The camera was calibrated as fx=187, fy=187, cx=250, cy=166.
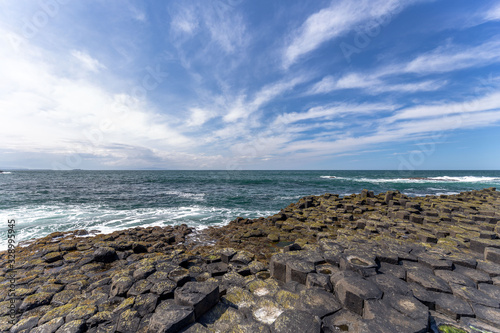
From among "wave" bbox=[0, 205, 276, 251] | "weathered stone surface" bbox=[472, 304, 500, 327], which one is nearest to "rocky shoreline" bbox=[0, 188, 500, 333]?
"weathered stone surface" bbox=[472, 304, 500, 327]

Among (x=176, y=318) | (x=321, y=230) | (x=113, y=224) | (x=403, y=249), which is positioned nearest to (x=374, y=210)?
(x=321, y=230)

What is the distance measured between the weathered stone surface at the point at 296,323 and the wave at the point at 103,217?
376 inches

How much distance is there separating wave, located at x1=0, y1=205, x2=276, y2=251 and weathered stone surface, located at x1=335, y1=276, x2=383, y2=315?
31.4 ft

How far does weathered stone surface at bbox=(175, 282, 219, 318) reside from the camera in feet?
10.3

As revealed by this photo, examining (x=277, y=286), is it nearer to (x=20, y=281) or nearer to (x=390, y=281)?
(x=390, y=281)

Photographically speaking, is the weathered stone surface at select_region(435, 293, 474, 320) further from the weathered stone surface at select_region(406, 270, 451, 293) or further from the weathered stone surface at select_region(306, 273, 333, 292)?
the weathered stone surface at select_region(306, 273, 333, 292)

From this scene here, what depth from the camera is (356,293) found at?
309cm

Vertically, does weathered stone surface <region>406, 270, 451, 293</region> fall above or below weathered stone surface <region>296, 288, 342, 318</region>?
above

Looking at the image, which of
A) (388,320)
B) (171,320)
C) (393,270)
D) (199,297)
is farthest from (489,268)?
(171,320)

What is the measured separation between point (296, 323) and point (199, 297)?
1.63 meters

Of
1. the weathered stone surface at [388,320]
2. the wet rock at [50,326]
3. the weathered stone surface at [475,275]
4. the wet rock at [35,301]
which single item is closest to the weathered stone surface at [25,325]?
the wet rock at [50,326]

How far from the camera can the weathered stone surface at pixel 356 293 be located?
3.05 m

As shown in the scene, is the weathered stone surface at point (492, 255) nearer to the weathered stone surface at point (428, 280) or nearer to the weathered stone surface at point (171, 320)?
the weathered stone surface at point (428, 280)

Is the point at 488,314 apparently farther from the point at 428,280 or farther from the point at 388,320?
the point at 388,320
